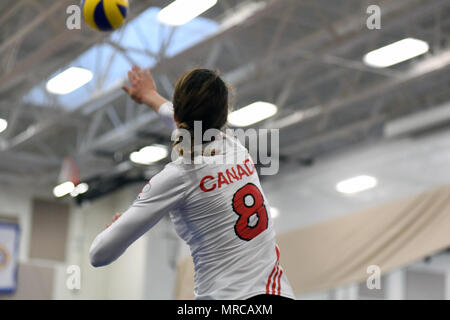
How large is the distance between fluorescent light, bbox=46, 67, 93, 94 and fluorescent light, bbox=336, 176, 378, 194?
211 inches

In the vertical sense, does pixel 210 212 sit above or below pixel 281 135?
below

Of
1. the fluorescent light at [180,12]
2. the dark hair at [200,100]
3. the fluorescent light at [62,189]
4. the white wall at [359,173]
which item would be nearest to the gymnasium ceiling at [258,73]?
the fluorescent light at [62,189]

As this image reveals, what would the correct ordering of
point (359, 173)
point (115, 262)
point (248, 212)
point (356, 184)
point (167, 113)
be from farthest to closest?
1. point (115, 262)
2. point (359, 173)
3. point (356, 184)
4. point (167, 113)
5. point (248, 212)

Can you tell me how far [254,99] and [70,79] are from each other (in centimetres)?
391

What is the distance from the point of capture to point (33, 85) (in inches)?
442

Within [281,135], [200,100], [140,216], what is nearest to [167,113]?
[200,100]

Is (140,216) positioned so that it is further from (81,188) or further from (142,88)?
(81,188)

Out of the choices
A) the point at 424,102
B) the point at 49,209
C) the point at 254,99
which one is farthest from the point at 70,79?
the point at 49,209

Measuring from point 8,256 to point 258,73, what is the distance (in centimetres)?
847

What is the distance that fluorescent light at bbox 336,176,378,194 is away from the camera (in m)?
12.4

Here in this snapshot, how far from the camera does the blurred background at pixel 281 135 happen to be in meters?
8.56

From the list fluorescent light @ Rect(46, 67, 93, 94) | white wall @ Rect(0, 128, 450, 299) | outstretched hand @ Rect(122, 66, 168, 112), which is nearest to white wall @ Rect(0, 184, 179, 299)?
white wall @ Rect(0, 128, 450, 299)

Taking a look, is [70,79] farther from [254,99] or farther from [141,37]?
[254,99]

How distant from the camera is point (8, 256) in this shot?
15.7m
